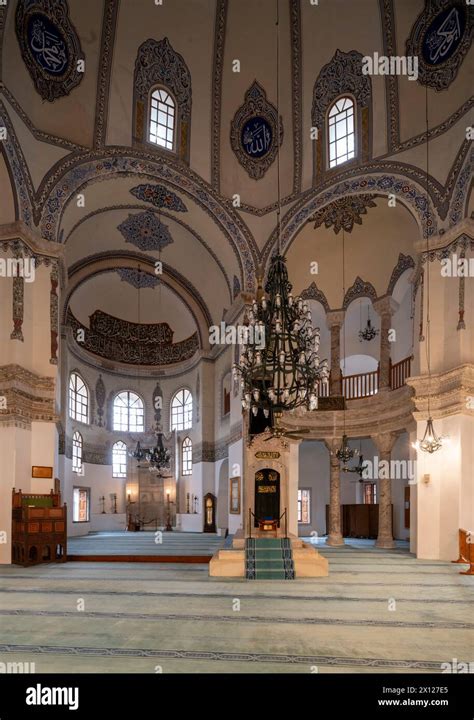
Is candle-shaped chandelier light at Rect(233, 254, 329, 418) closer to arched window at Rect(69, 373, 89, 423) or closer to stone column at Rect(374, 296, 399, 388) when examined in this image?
stone column at Rect(374, 296, 399, 388)

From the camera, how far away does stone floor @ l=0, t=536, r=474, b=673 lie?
4.66 m

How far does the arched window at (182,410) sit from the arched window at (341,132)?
35.5 ft

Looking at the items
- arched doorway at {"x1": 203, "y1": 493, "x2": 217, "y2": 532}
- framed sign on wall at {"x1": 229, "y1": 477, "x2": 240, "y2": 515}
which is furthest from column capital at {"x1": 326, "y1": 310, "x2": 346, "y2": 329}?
arched doorway at {"x1": 203, "y1": 493, "x2": 217, "y2": 532}

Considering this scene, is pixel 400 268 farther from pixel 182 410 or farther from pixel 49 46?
pixel 182 410

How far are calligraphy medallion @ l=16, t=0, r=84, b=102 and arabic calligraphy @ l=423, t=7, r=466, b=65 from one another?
22.7ft

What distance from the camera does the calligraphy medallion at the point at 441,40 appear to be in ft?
35.8

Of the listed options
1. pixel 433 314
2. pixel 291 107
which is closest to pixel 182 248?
pixel 291 107

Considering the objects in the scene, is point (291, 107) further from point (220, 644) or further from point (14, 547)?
point (220, 644)

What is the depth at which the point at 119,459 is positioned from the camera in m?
22.2

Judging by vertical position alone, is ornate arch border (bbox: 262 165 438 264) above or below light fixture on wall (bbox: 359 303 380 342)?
above

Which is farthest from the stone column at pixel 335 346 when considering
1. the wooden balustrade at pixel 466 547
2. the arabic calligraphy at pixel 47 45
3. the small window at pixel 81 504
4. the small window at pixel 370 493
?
the small window at pixel 81 504

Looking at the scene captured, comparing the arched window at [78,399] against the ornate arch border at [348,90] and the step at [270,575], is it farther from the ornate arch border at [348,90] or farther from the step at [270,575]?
the step at [270,575]

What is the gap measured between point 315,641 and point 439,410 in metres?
7.17

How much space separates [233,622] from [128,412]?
17.4 meters
